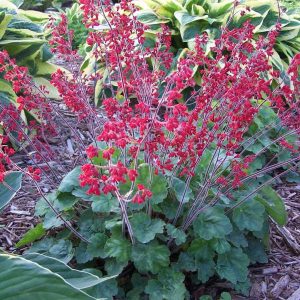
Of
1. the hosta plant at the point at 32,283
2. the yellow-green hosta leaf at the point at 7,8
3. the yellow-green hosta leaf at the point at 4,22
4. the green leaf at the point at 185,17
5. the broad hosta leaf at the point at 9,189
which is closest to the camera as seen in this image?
the hosta plant at the point at 32,283

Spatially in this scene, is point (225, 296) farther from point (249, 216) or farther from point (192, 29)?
point (192, 29)

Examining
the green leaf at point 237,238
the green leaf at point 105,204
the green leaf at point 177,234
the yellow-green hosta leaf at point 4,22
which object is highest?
the yellow-green hosta leaf at point 4,22

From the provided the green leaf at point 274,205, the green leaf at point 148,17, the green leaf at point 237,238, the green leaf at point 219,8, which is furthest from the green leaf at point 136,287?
the green leaf at point 219,8

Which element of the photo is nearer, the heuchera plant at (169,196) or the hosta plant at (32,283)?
the hosta plant at (32,283)

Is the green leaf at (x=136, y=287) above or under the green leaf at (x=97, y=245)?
under

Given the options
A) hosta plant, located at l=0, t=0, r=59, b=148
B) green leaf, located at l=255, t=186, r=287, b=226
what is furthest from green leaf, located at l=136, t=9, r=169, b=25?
green leaf, located at l=255, t=186, r=287, b=226

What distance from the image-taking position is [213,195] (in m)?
2.24

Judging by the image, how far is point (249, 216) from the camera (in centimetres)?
217

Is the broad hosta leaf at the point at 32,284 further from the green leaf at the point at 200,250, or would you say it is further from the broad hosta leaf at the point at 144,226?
the green leaf at the point at 200,250

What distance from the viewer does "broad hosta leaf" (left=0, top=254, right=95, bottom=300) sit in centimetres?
129

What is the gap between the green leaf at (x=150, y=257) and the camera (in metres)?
1.95

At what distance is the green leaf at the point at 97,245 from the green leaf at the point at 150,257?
0.44 feet

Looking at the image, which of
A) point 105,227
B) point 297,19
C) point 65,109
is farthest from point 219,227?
point 297,19

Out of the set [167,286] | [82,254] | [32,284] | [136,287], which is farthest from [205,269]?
[32,284]
